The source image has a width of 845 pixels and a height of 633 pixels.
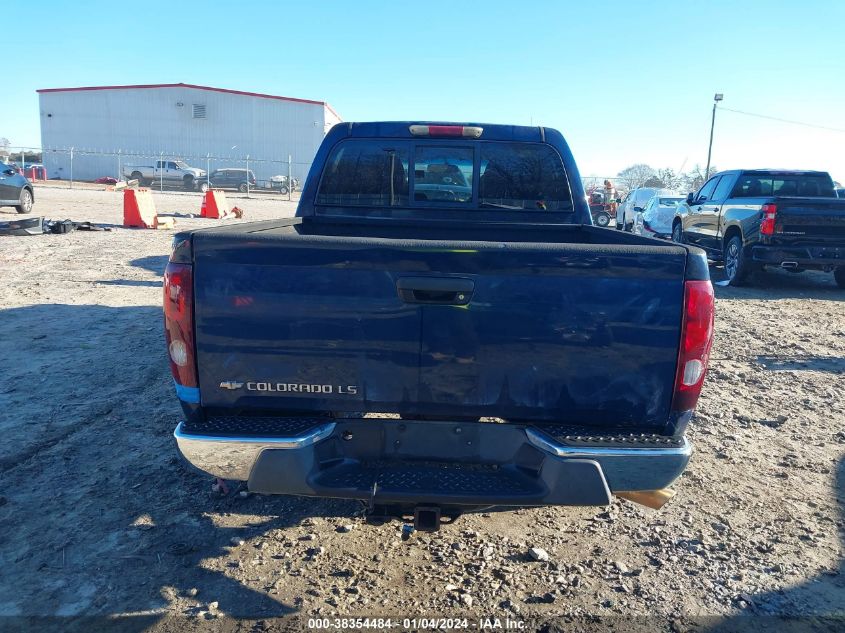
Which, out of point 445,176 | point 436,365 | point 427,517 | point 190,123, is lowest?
point 427,517

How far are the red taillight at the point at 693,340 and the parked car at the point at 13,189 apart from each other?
64.3 ft

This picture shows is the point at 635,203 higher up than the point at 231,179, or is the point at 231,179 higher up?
the point at 231,179

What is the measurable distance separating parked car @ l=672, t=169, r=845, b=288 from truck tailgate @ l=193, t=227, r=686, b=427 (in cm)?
920

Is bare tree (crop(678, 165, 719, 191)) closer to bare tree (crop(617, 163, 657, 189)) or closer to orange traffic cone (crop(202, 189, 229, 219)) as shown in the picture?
bare tree (crop(617, 163, 657, 189))

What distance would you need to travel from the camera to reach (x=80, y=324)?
721 cm

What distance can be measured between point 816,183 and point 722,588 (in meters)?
11.5

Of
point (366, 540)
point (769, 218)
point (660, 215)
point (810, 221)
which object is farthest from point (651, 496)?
point (660, 215)

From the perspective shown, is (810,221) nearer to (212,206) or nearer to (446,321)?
(446,321)

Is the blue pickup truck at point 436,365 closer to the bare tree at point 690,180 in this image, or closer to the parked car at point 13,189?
the parked car at point 13,189

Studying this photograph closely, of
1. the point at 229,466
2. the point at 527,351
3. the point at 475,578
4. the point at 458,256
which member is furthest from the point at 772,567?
the point at 229,466

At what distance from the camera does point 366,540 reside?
3.36 meters

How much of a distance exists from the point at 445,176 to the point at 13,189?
17.7m

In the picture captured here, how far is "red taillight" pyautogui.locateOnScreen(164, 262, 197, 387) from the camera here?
8.45 feet

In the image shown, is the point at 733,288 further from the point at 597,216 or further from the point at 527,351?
the point at 597,216
